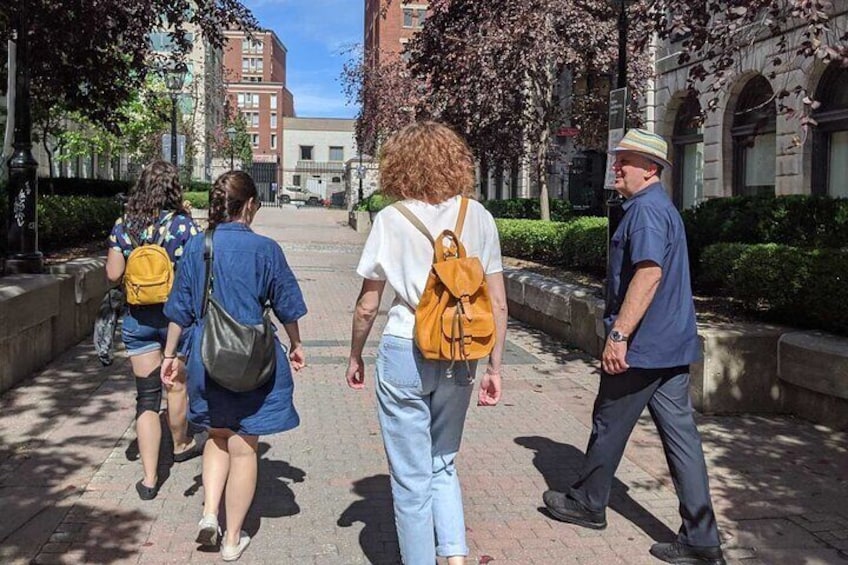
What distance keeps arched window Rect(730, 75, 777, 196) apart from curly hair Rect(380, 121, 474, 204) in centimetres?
1528

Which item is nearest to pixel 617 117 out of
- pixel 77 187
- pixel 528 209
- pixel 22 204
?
pixel 22 204


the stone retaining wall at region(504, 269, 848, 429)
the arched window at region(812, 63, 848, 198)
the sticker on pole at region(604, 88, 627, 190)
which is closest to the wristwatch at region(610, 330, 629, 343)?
the stone retaining wall at region(504, 269, 848, 429)

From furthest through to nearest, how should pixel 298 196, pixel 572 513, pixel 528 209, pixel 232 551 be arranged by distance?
pixel 298 196 < pixel 528 209 < pixel 572 513 < pixel 232 551

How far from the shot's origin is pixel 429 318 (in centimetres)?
298

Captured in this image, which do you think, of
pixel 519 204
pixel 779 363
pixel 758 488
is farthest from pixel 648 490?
pixel 519 204

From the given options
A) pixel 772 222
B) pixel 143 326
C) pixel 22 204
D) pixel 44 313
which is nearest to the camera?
pixel 143 326

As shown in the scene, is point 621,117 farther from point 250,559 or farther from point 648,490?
point 250,559

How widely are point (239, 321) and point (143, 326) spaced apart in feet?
Answer: 3.93

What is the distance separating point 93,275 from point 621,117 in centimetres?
574

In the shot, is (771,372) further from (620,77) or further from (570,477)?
(620,77)

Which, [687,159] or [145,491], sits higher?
[687,159]

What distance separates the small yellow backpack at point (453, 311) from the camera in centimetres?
297

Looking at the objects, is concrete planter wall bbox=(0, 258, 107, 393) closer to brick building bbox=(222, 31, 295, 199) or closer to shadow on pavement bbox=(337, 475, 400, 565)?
shadow on pavement bbox=(337, 475, 400, 565)

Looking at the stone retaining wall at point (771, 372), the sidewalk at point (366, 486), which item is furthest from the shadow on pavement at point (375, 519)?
the stone retaining wall at point (771, 372)
